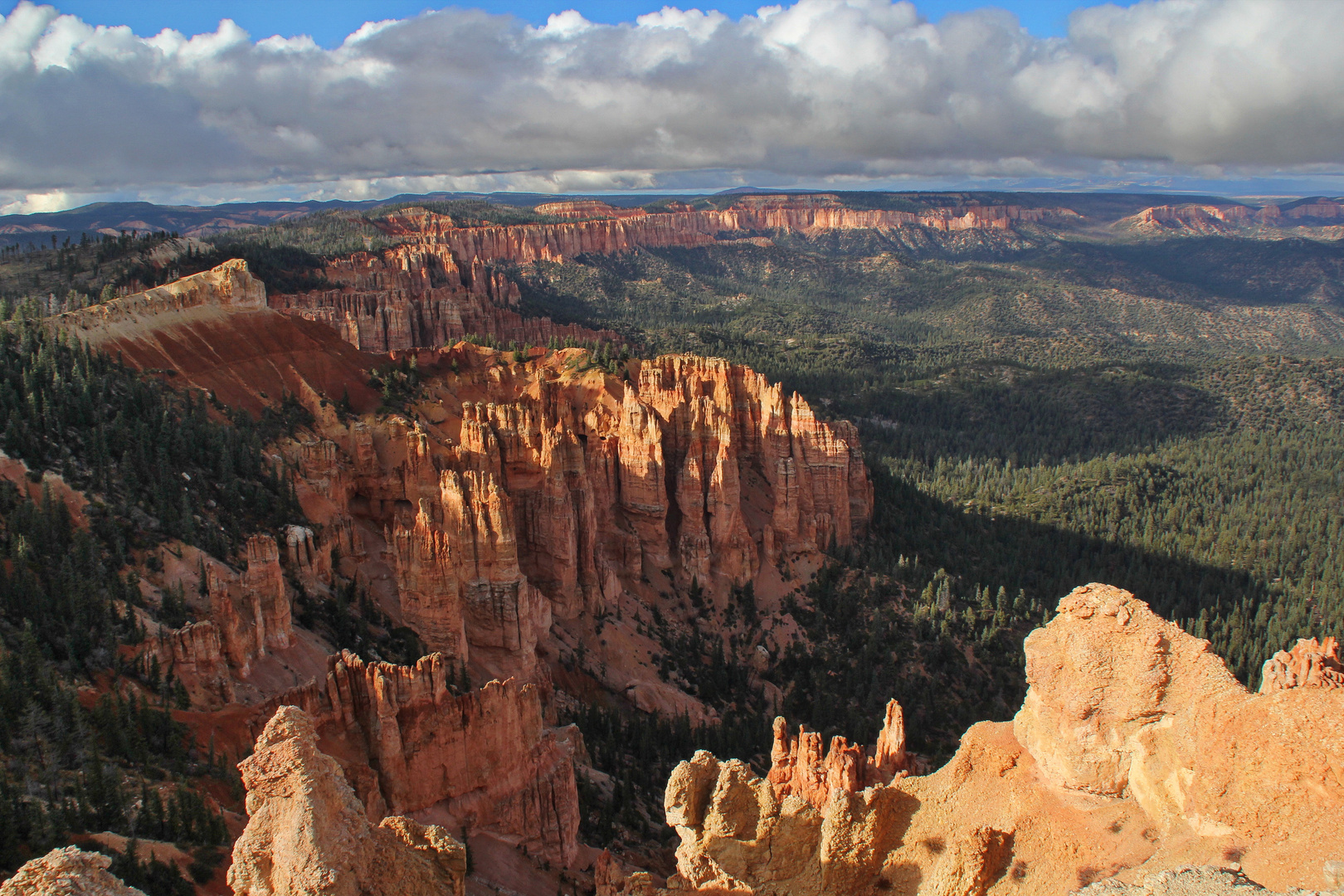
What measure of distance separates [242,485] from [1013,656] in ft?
150

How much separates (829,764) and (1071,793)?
882 cm

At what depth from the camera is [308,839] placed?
14.0 meters

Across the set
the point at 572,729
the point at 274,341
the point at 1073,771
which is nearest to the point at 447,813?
the point at 572,729

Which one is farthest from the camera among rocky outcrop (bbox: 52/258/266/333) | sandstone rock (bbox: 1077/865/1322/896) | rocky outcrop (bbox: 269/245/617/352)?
rocky outcrop (bbox: 269/245/617/352)

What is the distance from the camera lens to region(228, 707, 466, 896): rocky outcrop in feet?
45.6

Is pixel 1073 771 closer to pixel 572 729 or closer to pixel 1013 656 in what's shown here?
pixel 572 729

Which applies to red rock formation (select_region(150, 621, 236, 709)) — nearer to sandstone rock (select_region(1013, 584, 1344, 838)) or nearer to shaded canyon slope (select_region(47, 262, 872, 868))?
shaded canyon slope (select_region(47, 262, 872, 868))

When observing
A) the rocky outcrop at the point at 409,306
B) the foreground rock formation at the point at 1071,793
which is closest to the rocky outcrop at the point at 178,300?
the rocky outcrop at the point at 409,306

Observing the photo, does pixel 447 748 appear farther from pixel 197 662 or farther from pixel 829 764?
pixel 829 764

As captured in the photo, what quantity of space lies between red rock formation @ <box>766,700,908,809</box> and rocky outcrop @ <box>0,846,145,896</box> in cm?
1662

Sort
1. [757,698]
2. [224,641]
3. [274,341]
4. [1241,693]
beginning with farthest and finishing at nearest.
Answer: [274,341]
[757,698]
[224,641]
[1241,693]

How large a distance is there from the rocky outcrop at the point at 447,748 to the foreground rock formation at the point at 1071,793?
1054 centimetres

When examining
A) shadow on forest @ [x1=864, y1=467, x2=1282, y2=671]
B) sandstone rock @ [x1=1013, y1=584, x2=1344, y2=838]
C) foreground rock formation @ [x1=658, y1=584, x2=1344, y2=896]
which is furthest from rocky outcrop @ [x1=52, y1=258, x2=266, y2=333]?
sandstone rock @ [x1=1013, y1=584, x2=1344, y2=838]

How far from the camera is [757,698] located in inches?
2061
